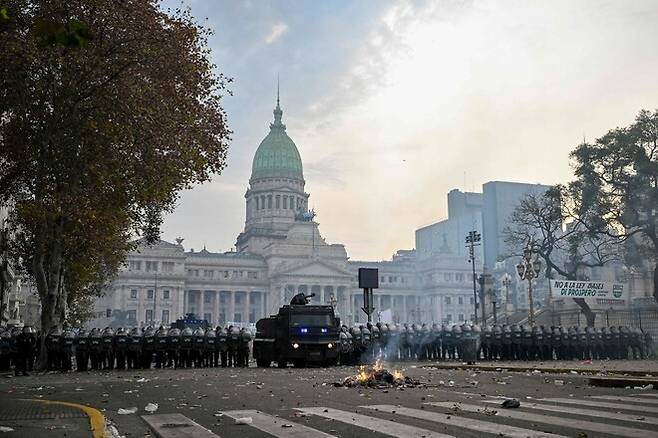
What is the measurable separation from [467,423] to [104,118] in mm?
19557

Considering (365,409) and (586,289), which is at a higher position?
(586,289)

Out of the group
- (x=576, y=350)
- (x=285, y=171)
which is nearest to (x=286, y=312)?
(x=576, y=350)

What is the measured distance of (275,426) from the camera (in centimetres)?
775

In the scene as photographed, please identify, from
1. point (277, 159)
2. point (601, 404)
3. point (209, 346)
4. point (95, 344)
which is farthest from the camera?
point (277, 159)

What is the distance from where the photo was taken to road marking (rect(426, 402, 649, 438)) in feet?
22.7

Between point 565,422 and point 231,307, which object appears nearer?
point 565,422

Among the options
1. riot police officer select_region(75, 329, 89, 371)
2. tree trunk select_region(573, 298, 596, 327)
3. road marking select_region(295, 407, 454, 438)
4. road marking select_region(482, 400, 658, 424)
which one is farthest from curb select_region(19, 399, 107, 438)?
tree trunk select_region(573, 298, 596, 327)

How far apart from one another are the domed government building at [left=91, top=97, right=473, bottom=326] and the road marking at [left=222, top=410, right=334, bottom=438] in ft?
335

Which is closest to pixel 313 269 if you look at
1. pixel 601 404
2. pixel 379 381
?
pixel 379 381

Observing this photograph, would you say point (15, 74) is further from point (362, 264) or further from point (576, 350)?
point (362, 264)

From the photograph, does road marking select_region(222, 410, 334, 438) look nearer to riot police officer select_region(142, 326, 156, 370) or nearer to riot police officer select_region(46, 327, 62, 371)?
riot police officer select_region(46, 327, 62, 371)

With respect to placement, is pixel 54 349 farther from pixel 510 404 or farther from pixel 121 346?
pixel 510 404

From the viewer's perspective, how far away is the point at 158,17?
23.6 meters

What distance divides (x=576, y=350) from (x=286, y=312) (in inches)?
565
